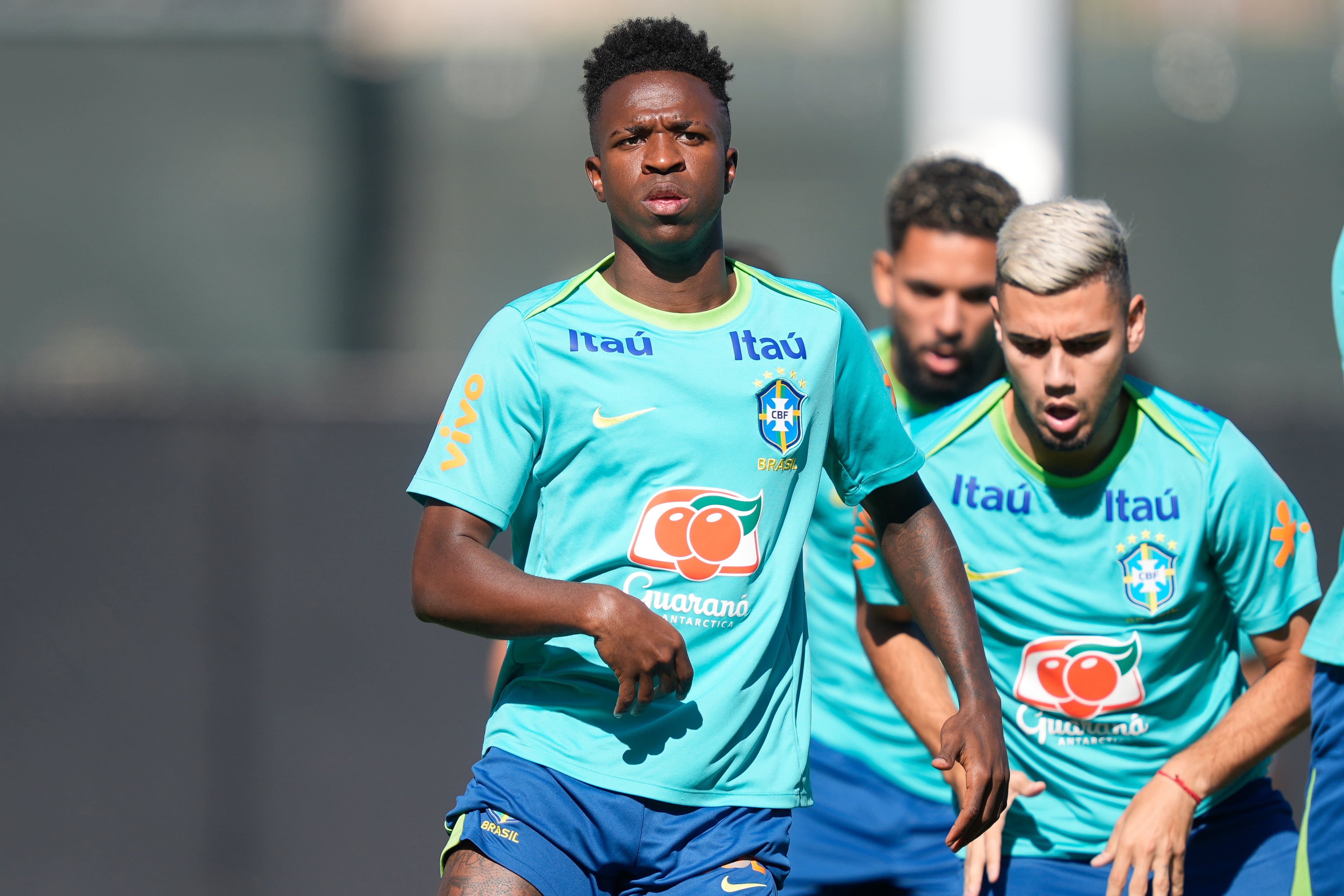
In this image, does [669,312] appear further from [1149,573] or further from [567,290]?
[1149,573]

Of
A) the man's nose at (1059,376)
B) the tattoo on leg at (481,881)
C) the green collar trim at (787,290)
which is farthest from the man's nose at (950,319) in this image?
the tattoo on leg at (481,881)

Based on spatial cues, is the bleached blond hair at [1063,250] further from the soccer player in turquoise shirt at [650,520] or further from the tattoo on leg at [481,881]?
the tattoo on leg at [481,881]

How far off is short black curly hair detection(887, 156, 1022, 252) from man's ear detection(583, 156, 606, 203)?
4.38ft

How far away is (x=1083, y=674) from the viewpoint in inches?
107

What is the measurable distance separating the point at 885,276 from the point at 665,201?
5.51 feet

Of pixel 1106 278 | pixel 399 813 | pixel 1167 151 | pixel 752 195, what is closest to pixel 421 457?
pixel 399 813

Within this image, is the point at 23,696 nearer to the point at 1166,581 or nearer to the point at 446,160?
the point at 446,160

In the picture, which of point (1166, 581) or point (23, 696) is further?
point (23, 696)

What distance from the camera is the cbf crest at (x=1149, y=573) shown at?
2.66 metres

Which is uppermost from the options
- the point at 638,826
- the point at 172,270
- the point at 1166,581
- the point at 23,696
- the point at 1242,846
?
the point at 172,270

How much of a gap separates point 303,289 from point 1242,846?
4986 mm

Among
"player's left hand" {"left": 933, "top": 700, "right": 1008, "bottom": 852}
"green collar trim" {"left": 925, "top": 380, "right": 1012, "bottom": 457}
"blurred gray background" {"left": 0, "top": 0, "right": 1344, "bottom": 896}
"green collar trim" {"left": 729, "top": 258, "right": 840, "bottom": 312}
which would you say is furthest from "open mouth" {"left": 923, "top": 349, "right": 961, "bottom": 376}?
"blurred gray background" {"left": 0, "top": 0, "right": 1344, "bottom": 896}

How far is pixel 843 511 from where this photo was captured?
3229mm

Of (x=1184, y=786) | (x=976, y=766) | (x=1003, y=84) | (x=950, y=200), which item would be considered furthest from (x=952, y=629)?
(x=1003, y=84)
